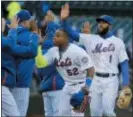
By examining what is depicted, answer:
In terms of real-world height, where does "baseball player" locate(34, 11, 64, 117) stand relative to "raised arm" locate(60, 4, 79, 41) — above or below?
below

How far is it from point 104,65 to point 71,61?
1.00 meters

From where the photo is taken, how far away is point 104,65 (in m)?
10.1

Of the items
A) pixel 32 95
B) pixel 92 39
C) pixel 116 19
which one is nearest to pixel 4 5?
pixel 32 95

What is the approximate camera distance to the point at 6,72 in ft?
26.6

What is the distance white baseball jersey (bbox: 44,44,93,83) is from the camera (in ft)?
29.9

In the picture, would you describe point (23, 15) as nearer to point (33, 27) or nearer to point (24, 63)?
point (33, 27)

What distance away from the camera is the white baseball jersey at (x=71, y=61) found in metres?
9.12

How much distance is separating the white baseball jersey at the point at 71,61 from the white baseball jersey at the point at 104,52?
81 cm

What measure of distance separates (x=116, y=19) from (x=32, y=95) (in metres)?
4.30

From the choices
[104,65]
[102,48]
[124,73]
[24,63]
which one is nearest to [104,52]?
[102,48]

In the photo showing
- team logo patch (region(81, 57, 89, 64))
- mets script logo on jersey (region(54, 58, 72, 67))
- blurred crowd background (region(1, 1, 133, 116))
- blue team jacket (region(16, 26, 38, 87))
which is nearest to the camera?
blue team jacket (region(16, 26, 38, 87))

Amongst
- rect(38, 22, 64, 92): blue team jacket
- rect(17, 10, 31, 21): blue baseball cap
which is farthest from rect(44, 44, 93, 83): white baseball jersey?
rect(17, 10, 31, 21): blue baseball cap

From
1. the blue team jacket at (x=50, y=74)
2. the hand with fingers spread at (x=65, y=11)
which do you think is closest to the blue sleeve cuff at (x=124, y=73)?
the blue team jacket at (x=50, y=74)

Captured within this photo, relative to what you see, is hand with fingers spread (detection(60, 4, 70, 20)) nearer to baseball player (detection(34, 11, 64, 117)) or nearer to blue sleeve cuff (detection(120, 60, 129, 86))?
baseball player (detection(34, 11, 64, 117))
